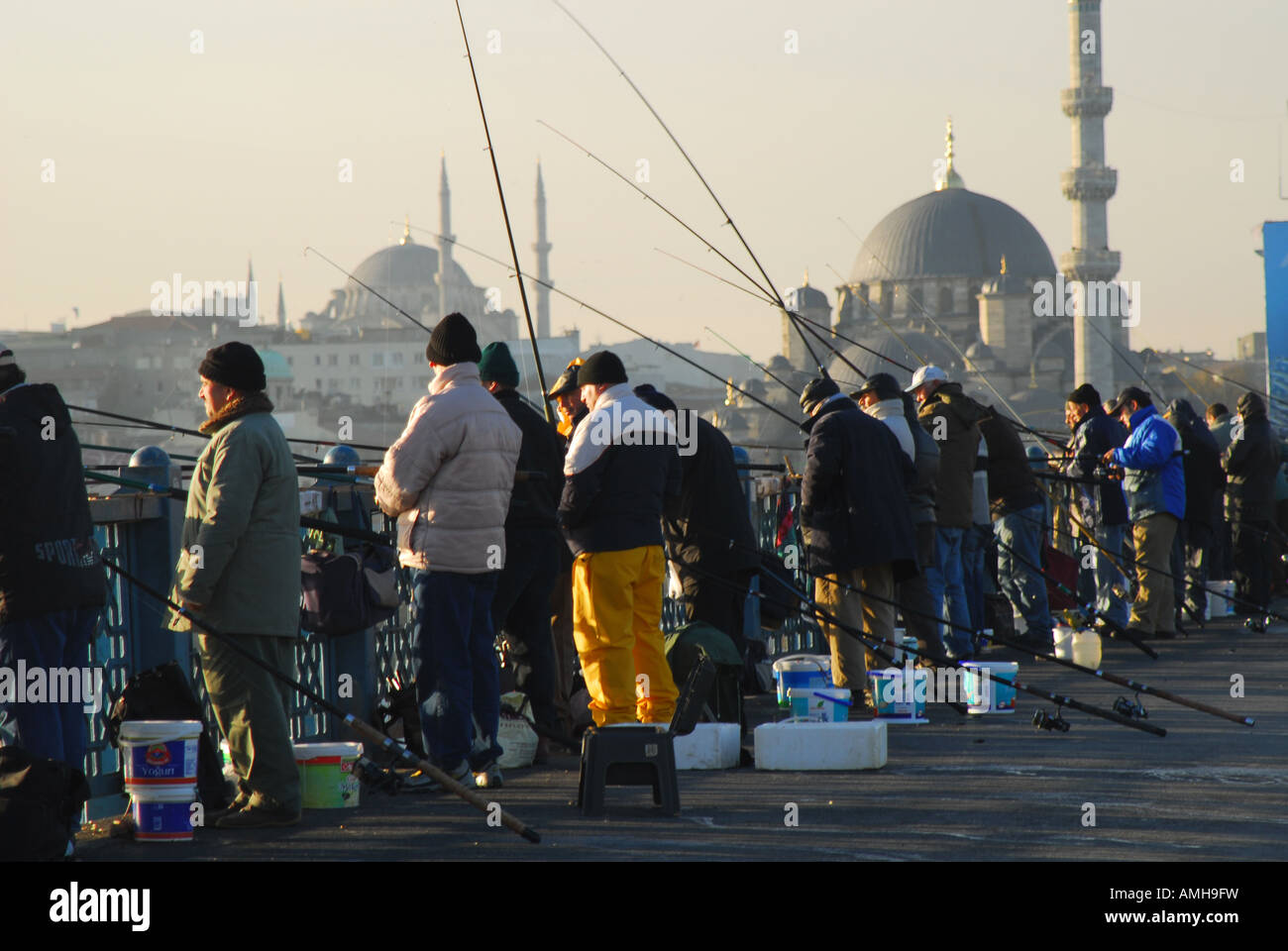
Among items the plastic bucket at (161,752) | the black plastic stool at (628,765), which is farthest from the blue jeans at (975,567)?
the plastic bucket at (161,752)

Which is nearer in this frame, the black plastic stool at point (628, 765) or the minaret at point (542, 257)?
the black plastic stool at point (628, 765)

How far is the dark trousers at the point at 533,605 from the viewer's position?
6465 mm

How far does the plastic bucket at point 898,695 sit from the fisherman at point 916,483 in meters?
0.50

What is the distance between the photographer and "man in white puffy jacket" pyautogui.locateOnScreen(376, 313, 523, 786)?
5.78 m

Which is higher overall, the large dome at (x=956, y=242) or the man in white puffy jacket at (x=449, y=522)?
the large dome at (x=956, y=242)

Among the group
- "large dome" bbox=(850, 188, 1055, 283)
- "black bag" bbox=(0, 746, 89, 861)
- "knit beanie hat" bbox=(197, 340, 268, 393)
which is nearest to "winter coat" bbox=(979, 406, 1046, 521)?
"knit beanie hat" bbox=(197, 340, 268, 393)

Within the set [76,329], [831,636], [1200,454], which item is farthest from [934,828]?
[76,329]

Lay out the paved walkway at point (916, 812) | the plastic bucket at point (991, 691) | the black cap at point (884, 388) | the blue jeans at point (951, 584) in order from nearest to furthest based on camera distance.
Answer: the paved walkway at point (916, 812) → the plastic bucket at point (991, 691) → the black cap at point (884, 388) → the blue jeans at point (951, 584)

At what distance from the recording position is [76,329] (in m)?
112

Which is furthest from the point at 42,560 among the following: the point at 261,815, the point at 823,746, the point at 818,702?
the point at 818,702

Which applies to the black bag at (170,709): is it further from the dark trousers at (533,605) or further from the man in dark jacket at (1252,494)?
the man in dark jacket at (1252,494)

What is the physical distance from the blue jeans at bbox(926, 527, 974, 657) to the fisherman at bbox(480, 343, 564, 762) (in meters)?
3.09
